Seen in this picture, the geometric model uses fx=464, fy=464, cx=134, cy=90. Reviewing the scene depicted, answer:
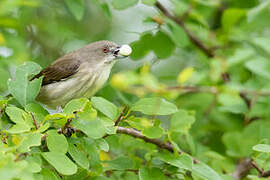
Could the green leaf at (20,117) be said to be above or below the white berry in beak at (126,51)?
above

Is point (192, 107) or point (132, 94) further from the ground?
point (132, 94)

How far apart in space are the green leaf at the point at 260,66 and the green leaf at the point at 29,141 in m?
2.67

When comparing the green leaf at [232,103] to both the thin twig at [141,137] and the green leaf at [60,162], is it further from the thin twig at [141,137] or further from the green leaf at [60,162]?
the green leaf at [60,162]

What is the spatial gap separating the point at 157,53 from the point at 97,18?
2708 millimetres

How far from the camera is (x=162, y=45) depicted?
15.5 ft

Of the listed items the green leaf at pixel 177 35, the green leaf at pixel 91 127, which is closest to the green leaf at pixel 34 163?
the green leaf at pixel 91 127

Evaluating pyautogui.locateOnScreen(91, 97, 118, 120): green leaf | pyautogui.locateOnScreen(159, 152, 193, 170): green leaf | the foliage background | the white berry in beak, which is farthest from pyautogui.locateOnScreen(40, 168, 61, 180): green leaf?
the white berry in beak

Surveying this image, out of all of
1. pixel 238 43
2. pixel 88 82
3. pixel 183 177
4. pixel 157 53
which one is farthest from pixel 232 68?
pixel 183 177

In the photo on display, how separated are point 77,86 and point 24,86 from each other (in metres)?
1.54

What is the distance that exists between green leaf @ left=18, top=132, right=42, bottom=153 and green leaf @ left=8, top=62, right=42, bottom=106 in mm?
598

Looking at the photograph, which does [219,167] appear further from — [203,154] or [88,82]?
[88,82]

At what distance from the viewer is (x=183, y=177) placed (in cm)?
327

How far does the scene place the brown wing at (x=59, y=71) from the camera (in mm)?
4695

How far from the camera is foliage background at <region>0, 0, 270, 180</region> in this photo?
2652mm
